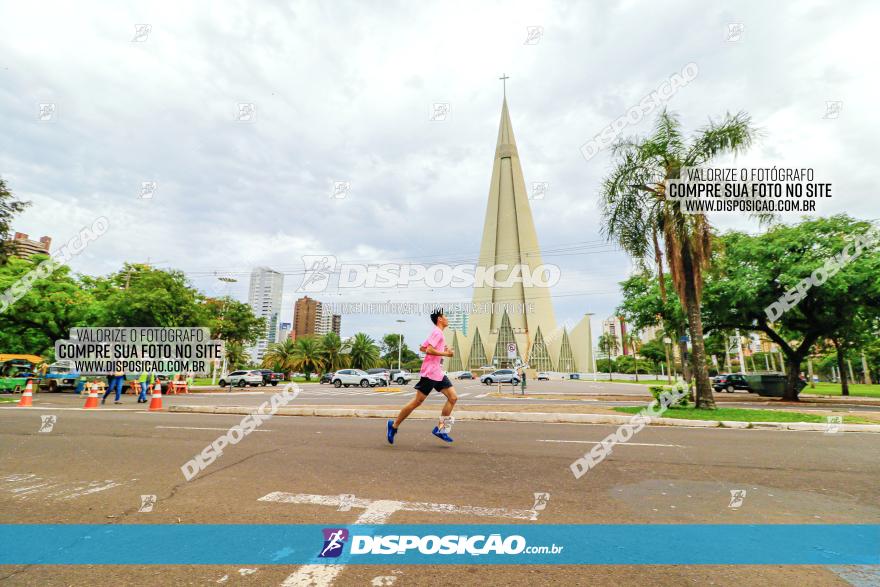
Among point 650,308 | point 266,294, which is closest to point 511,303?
point 266,294

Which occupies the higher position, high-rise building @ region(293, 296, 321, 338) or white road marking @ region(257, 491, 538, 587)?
high-rise building @ region(293, 296, 321, 338)

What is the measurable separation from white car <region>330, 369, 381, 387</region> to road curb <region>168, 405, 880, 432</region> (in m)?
24.8

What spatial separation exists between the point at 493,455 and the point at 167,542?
13.0ft

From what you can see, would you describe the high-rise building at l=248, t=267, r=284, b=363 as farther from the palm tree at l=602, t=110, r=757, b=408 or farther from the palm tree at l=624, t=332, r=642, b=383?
the palm tree at l=602, t=110, r=757, b=408

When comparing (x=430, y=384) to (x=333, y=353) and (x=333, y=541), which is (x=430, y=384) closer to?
(x=333, y=541)

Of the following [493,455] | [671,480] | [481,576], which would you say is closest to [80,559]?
[481,576]

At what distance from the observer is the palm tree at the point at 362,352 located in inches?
2250

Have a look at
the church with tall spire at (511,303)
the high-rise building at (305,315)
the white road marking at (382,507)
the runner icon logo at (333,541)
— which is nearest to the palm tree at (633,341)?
the church with tall spire at (511,303)

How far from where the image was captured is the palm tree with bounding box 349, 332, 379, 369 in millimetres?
57156

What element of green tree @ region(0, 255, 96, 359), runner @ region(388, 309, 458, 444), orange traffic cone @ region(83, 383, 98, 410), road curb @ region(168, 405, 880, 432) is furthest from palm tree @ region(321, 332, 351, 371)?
runner @ region(388, 309, 458, 444)

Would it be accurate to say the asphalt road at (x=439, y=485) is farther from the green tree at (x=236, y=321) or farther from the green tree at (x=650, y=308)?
the green tree at (x=236, y=321)

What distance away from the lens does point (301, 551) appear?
275 centimetres

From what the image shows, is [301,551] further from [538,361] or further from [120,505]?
[538,361]

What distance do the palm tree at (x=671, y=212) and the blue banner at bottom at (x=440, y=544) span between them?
11262 mm
